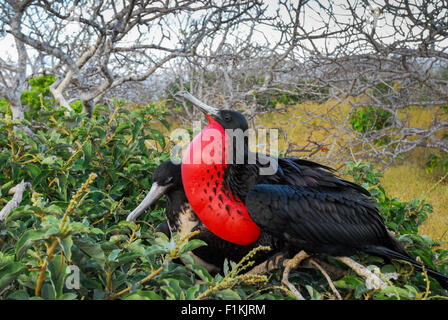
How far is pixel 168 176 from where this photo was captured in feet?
4.45

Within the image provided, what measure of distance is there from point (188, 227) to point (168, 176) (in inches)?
7.6

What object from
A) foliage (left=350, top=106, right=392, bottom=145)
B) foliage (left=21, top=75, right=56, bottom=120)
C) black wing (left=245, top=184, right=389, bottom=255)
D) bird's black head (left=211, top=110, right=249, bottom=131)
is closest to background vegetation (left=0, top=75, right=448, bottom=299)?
black wing (left=245, top=184, right=389, bottom=255)

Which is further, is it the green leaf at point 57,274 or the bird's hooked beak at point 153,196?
the bird's hooked beak at point 153,196

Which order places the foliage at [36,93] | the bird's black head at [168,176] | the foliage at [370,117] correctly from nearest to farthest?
the bird's black head at [168,176]
the foliage at [36,93]
the foliage at [370,117]

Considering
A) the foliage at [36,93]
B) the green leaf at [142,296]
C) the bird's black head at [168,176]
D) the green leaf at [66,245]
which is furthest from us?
the foliage at [36,93]

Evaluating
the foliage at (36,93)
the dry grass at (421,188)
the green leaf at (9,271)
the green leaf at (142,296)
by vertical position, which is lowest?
the dry grass at (421,188)

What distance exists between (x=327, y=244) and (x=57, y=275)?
74 cm

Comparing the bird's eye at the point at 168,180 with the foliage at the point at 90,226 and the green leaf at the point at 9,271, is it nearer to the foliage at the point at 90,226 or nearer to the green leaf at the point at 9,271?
the foliage at the point at 90,226

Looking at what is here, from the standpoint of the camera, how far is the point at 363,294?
3.45 ft

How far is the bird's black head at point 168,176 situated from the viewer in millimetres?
1358

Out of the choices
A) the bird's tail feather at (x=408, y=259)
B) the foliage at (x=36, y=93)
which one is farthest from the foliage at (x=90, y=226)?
the foliage at (x=36, y=93)

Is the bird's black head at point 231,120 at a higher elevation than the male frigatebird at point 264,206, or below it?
higher

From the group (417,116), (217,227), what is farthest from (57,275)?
(417,116)

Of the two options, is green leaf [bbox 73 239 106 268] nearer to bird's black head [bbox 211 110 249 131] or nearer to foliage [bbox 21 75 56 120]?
bird's black head [bbox 211 110 249 131]
